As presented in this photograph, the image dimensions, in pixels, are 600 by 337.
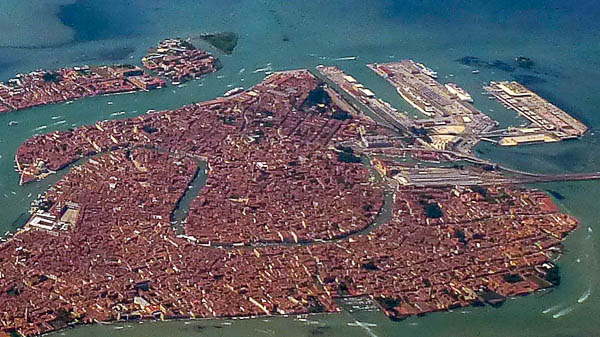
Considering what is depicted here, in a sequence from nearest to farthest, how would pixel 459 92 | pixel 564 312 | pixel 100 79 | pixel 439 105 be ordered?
pixel 564 312 < pixel 439 105 < pixel 459 92 < pixel 100 79

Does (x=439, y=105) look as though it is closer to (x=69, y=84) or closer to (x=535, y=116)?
(x=535, y=116)

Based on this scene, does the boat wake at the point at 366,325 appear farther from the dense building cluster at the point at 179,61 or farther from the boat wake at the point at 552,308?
the dense building cluster at the point at 179,61

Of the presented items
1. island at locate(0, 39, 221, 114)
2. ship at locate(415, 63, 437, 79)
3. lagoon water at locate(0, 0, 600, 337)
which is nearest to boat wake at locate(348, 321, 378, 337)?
lagoon water at locate(0, 0, 600, 337)

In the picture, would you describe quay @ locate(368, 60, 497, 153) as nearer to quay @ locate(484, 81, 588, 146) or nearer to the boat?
quay @ locate(484, 81, 588, 146)

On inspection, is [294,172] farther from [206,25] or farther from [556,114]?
[206,25]

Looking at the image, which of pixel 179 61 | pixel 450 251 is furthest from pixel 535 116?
pixel 179 61

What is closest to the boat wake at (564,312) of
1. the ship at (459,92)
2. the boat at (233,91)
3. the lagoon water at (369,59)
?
the lagoon water at (369,59)
